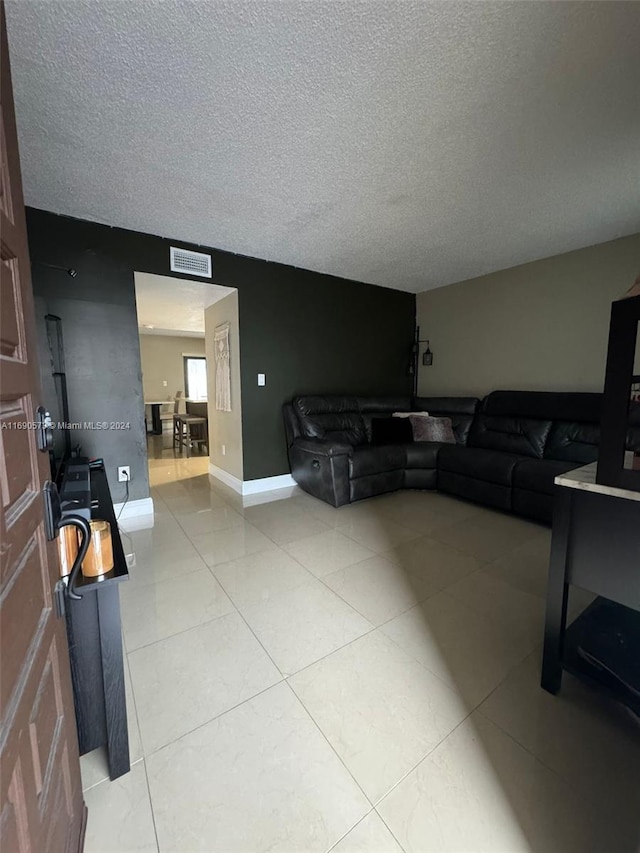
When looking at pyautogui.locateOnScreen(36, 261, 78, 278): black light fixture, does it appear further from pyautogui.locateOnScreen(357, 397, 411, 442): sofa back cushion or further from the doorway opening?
pyautogui.locateOnScreen(357, 397, 411, 442): sofa back cushion

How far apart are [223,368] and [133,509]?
176cm

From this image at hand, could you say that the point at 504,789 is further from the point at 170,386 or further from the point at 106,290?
the point at 170,386

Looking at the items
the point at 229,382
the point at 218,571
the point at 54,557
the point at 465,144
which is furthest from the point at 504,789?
the point at 229,382

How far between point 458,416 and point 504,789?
3.40 metres

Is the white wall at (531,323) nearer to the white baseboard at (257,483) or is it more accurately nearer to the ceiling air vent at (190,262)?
the white baseboard at (257,483)

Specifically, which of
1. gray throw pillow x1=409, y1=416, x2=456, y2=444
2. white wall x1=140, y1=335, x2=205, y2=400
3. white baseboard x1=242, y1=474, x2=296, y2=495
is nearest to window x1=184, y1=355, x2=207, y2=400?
white wall x1=140, y1=335, x2=205, y2=400

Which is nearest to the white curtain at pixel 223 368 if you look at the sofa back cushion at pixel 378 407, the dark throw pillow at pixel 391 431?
the sofa back cushion at pixel 378 407

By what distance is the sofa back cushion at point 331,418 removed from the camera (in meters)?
3.59

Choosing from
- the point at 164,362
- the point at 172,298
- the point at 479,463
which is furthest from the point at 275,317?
the point at 164,362

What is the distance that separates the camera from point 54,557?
80 centimetres

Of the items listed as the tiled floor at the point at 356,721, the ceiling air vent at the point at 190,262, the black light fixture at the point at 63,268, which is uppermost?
the ceiling air vent at the point at 190,262

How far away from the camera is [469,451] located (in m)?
3.27

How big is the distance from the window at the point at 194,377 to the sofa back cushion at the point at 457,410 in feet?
19.5

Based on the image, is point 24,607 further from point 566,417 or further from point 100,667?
point 566,417
